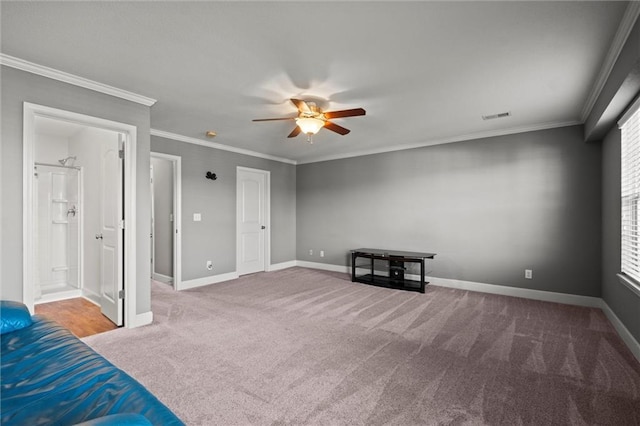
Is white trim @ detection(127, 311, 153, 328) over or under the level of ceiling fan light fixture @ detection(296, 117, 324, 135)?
under

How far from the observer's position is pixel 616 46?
2.22m

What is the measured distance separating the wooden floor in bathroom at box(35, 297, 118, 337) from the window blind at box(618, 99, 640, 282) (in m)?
5.27

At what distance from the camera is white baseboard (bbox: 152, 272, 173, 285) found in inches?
208

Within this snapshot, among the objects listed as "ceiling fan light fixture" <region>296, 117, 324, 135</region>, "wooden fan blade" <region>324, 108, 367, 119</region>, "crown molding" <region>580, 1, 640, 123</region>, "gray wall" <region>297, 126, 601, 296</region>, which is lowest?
"gray wall" <region>297, 126, 601, 296</region>

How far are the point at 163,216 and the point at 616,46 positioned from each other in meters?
6.25

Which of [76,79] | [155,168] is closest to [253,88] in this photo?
[76,79]

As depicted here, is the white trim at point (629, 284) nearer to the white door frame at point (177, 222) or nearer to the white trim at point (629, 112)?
the white trim at point (629, 112)

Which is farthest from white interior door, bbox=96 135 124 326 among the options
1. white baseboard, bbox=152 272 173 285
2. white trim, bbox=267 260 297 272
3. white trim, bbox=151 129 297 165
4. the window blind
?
the window blind

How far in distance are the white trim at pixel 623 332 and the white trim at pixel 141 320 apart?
4.63 metres

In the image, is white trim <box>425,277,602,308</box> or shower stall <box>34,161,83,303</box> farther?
shower stall <box>34,161,83,303</box>

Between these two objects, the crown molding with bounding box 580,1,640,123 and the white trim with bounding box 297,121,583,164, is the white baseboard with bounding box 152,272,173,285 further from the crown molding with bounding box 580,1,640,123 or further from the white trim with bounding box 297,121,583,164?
the crown molding with bounding box 580,1,640,123

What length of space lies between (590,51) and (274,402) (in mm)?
3482

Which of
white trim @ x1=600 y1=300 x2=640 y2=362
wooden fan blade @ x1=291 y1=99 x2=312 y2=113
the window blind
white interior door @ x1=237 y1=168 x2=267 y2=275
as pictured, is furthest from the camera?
white interior door @ x1=237 y1=168 x2=267 y2=275

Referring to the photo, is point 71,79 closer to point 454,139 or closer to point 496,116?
point 496,116
